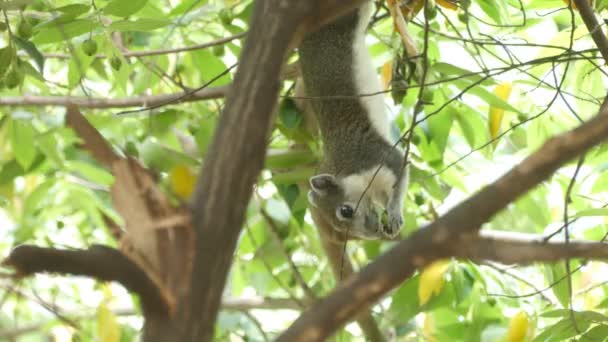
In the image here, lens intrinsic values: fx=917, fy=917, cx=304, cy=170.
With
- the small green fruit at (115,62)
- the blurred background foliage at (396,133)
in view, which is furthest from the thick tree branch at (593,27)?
the small green fruit at (115,62)

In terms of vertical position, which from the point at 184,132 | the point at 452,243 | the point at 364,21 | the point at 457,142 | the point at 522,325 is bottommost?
the point at 452,243

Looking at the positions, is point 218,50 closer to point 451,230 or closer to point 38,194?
point 38,194

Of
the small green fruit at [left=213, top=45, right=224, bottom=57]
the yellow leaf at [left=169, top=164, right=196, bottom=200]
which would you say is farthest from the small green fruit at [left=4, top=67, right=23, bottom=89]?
the yellow leaf at [left=169, top=164, right=196, bottom=200]

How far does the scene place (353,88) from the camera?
11.9 ft

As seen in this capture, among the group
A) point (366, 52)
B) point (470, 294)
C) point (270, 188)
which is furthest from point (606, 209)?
point (270, 188)

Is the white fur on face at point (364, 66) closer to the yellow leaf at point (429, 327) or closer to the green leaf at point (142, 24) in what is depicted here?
the yellow leaf at point (429, 327)

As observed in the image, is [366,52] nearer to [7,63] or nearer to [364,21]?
[364,21]

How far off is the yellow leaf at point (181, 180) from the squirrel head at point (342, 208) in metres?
2.24

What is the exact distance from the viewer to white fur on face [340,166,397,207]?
3633mm

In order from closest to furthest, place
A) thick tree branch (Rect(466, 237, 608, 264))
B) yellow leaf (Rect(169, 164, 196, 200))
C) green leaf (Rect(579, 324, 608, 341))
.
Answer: thick tree branch (Rect(466, 237, 608, 264)), yellow leaf (Rect(169, 164, 196, 200)), green leaf (Rect(579, 324, 608, 341))

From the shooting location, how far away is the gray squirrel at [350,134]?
11.3 feet

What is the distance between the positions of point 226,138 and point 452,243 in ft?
0.93

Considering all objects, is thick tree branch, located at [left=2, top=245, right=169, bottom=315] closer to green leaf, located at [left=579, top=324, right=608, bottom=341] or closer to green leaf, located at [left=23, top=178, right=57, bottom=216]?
green leaf, located at [left=579, top=324, right=608, bottom=341]

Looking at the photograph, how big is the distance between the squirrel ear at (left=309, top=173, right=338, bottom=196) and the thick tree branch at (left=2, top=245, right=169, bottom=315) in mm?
2567
